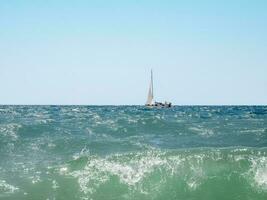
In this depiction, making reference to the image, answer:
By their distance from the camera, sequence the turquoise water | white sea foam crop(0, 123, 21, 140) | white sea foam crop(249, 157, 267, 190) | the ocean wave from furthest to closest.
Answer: white sea foam crop(0, 123, 21, 140)
white sea foam crop(249, 157, 267, 190)
the turquoise water
the ocean wave

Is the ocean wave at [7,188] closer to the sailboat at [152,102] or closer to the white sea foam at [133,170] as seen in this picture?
the white sea foam at [133,170]

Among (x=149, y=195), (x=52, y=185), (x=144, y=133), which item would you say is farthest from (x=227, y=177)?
(x=144, y=133)

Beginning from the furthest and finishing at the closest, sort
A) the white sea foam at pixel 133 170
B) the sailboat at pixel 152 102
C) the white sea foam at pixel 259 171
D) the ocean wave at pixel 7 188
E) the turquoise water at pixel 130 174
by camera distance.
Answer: the sailboat at pixel 152 102 < the white sea foam at pixel 133 170 < the white sea foam at pixel 259 171 < the turquoise water at pixel 130 174 < the ocean wave at pixel 7 188

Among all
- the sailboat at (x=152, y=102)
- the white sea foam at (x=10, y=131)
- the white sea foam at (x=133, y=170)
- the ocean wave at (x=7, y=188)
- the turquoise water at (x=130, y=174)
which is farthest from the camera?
the sailboat at (x=152, y=102)

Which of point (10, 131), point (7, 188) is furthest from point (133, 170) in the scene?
point (10, 131)

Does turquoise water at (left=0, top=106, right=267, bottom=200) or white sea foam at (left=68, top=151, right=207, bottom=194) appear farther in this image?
white sea foam at (left=68, top=151, right=207, bottom=194)

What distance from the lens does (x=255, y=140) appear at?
23406mm

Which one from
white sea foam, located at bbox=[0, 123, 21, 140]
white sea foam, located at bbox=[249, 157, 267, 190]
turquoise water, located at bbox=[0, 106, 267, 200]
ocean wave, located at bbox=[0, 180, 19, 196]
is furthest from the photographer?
white sea foam, located at bbox=[0, 123, 21, 140]

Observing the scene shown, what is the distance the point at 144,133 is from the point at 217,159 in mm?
12570

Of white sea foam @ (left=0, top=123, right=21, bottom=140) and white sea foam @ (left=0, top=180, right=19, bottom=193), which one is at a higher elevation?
white sea foam @ (left=0, top=123, right=21, bottom=140)

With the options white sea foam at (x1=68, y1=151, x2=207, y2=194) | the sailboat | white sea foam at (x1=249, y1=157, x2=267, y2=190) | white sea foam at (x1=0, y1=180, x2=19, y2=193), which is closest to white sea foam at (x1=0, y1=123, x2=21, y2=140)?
white sea foam at (x1=68, y1=151, x2=207, y2=194)

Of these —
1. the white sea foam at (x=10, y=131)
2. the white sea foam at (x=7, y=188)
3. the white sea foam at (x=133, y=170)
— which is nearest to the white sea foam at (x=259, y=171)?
the white sea foam at (x=133, y=170)

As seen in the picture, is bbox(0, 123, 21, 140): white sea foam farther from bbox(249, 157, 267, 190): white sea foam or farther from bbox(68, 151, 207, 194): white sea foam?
bbox(249, 157, 267, 190): white sea foam

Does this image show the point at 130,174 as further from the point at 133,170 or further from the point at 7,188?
the point at 7,188
